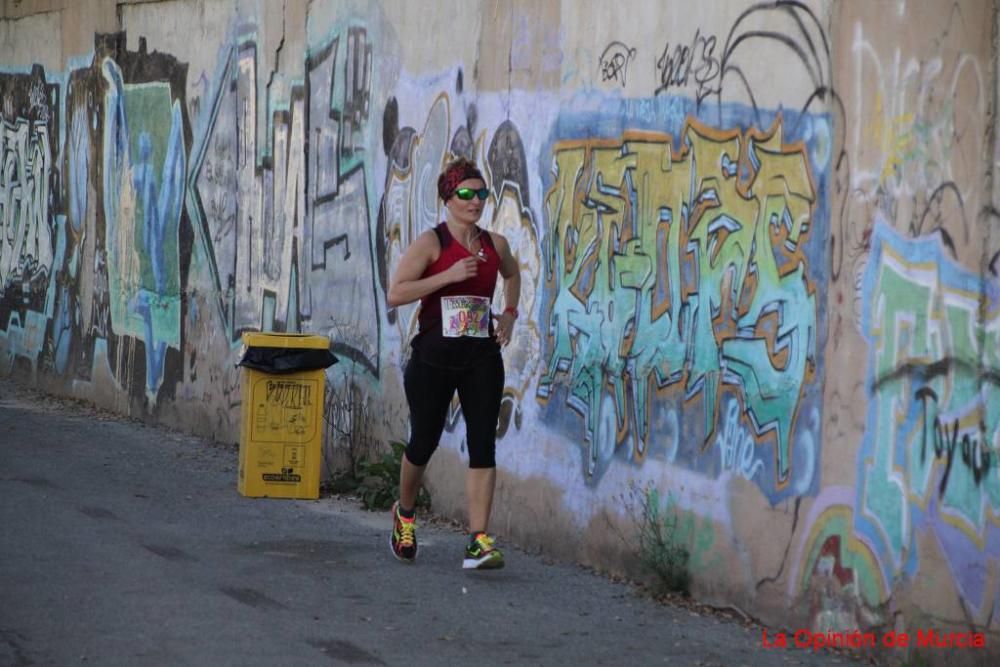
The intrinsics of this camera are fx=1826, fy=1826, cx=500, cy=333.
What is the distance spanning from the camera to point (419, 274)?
8711 millimetres

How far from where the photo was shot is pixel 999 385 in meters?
6.33

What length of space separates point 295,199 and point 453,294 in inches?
176

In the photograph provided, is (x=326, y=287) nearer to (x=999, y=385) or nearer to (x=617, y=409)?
(x=617, y=409)

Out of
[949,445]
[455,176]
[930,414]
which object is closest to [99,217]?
[455,176]

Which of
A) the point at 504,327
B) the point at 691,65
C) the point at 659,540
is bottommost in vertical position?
the point at 659,540

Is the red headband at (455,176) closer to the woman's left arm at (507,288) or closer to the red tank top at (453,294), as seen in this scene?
the red tank top at (453,294)

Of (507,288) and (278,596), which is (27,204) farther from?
(278,596)

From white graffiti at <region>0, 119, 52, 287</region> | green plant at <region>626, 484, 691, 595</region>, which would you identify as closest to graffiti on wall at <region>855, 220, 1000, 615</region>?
green plant at <region>626, 484, 691, 595</region>

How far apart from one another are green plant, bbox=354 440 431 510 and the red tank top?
2.10m

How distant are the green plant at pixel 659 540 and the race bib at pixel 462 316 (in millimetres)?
1065

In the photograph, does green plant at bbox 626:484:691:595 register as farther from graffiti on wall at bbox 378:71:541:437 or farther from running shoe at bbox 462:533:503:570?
graffiti on wall at bbox 378:71:541:437

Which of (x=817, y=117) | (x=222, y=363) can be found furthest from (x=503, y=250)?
(x=222, y=363)

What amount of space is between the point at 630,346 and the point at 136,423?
750 centimetres

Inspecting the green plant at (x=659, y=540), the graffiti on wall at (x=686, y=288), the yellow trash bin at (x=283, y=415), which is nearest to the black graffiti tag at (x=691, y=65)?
the graffiti on wall at (x=686, y=288)
